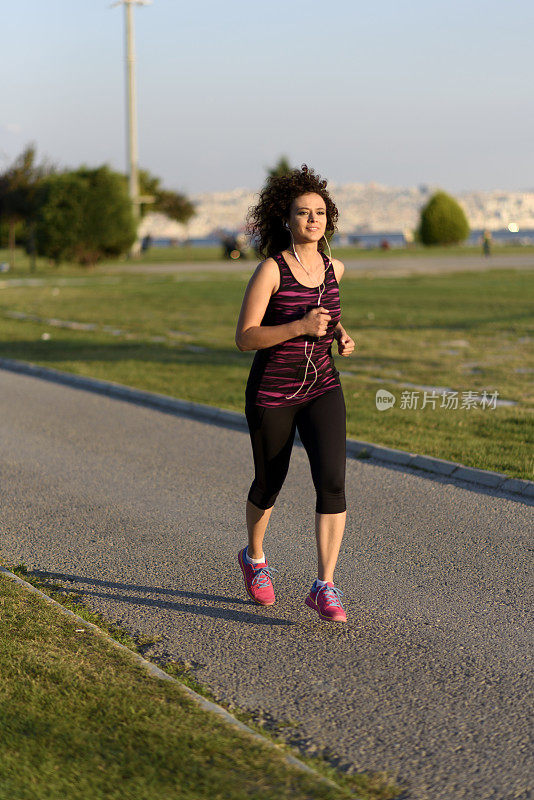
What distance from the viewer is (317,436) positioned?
4.68 metres

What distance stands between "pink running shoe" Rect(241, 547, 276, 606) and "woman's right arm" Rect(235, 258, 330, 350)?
3.84 ft

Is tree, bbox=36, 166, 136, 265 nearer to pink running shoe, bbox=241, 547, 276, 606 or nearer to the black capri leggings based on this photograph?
pink running shoe, bbox=241, 547, 276, 606

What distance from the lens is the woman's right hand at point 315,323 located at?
4418 millimetres

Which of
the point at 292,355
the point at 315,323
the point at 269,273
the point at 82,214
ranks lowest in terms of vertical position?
the point at 292,355

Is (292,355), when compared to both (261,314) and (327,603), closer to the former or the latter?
(261,314)

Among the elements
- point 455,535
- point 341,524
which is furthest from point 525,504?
point 341,524

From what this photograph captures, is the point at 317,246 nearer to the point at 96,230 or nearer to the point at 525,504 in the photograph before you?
the point at 525,504

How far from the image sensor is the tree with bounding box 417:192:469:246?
87250 millimetres

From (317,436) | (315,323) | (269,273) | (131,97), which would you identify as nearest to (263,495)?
(317,436)

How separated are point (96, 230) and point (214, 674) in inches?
1840

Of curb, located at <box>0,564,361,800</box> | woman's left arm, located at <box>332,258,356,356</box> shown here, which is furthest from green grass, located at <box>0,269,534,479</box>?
curb, located at <box>0,564,361,800</box>

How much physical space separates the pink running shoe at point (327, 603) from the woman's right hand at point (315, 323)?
1.23 meters

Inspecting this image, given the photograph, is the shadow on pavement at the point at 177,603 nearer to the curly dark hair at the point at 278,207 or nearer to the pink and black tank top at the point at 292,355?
the pink and black tank top at the point at 292,355

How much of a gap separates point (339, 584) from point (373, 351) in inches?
429
